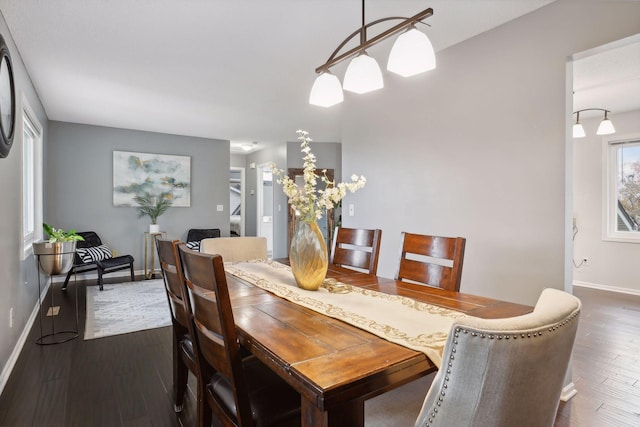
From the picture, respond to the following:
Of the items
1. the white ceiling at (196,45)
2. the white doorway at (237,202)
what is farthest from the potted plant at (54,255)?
the white doorway at (237,202)

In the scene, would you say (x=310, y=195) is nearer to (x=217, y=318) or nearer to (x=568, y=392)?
(x=217, y=318)

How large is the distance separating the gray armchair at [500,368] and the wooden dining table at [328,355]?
7.3 inches

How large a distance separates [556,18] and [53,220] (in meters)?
6.29

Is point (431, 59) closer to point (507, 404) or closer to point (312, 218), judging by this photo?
point (312, 218)

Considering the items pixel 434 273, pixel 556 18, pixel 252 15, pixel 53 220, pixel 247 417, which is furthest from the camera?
pixel 53 220

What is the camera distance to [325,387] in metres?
0.77

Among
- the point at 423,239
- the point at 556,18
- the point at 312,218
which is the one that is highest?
the point at 556,18

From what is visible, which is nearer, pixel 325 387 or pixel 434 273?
pixel 325 387

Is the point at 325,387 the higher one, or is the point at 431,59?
the point at 431,59

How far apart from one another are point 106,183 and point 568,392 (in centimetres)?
614

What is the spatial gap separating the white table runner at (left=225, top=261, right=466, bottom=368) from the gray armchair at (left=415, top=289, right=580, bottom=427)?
279 mm

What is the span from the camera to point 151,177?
5906 mm

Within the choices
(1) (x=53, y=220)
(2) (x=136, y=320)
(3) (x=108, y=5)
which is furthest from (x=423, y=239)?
(1) (x=53, y=220)

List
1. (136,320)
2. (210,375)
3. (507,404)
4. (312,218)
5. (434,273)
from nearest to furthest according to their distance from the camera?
(507,404) < (210,375) < (312,218) < (434,273) < (136,320)
